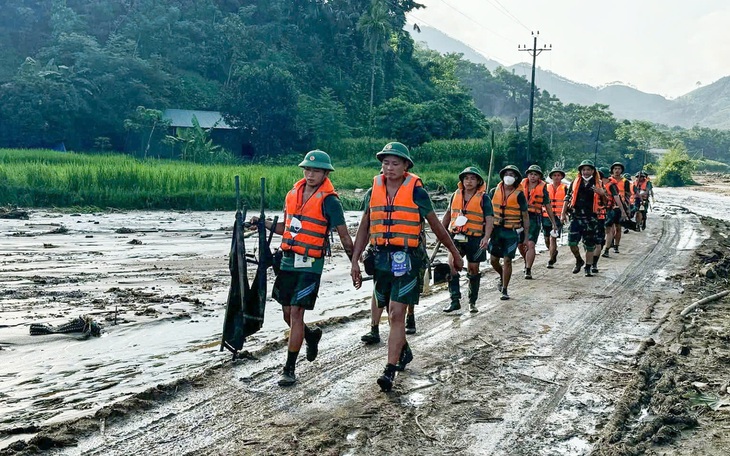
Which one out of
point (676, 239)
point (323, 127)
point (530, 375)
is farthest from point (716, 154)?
point (530, 375)

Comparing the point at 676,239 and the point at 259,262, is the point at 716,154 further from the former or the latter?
the point at 259,262

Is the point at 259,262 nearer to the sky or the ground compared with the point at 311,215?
nearer to the ground

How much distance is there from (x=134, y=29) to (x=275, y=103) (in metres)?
14.7

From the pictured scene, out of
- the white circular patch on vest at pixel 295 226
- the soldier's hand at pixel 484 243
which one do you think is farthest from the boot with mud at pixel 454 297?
the white circular patch on vest at pixel 295 226

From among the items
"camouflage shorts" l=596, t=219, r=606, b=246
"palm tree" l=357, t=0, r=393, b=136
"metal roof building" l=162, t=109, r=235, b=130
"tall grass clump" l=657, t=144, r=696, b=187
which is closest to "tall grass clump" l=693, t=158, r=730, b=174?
"tall grass clump" l=657, t=144, r=696, b=187

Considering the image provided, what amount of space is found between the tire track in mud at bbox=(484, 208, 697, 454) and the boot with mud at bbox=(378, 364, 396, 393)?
1.15 m

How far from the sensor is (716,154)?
401 ft

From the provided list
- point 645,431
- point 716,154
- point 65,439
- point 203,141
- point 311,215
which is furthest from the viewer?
point 716,154

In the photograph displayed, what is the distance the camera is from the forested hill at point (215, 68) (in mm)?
41531

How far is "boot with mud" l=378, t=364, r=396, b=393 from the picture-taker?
19.8 ft

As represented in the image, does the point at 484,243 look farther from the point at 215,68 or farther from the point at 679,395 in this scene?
the point at 215,68

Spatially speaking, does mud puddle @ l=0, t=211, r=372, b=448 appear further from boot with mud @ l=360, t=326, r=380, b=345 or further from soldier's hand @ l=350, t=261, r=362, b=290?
soldier's hand @ l=350, t=261, r=362, b=290

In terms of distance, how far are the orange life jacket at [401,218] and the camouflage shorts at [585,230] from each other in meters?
7.81

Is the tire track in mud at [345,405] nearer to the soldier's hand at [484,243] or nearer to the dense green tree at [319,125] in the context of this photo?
the soldier's hand at [484,243]
